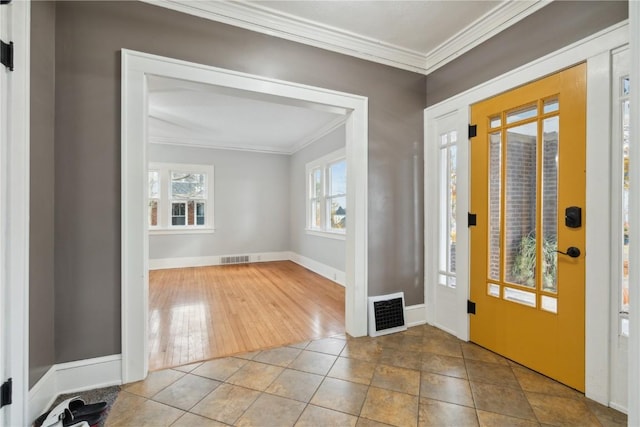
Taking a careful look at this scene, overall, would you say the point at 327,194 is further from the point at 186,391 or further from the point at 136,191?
the point at 186,391

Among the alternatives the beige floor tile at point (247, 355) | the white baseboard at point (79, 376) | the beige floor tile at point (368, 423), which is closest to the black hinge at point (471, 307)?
the beige floor tile at point (368, 423)

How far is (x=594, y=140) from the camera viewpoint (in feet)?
5.85

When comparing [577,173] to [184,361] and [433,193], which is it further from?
[184,361]

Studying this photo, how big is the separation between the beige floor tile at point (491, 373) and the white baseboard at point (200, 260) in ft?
16.9

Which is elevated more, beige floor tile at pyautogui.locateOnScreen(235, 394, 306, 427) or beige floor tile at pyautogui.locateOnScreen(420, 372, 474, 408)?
beige floor tile at pyautogui.locateOnScreen(420, 372, 474, 408)

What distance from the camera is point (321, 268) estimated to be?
5465 millimetres

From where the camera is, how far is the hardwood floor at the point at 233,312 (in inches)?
101

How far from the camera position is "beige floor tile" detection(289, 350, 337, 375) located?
2154 mm

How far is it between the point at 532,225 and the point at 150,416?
279 cm

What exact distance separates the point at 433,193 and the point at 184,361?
8.75 feet

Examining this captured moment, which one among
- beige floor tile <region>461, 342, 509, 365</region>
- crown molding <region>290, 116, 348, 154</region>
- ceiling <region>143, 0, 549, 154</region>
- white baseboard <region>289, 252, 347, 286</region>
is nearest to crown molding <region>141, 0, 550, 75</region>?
ceiling <region>143, 0, 549, 154</region>

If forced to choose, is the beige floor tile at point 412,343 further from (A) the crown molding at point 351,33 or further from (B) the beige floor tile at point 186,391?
(A) the crown molding at point 351,33

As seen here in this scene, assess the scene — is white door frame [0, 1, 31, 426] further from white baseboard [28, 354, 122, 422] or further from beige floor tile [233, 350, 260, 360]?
beige floor tile [233, 350, 260, 360]

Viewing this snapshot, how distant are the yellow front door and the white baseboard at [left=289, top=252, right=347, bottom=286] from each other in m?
2.44
